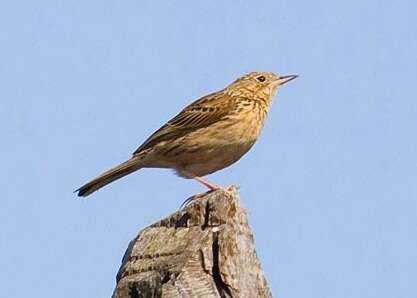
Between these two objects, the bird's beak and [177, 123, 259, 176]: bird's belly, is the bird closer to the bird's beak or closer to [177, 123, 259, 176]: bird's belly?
[177, 123, 259, 176]: bird's belly

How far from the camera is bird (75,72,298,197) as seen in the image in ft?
43.1

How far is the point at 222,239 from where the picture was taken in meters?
5.68

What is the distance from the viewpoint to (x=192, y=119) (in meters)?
14.0

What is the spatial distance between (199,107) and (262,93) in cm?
101

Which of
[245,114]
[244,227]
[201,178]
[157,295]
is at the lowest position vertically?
[157,295]

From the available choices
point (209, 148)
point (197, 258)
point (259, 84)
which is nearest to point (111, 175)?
point (209, 148)

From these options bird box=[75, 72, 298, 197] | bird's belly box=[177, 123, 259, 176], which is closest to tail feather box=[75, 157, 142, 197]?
bird box=[75, 72, 298, 197]

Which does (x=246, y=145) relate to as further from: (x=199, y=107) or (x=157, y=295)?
(x=157, y=295)

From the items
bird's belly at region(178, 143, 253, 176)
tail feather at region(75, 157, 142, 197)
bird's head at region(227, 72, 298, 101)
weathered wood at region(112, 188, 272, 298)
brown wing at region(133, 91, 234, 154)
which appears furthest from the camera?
bird's head at region(227, 72, 298, 101)

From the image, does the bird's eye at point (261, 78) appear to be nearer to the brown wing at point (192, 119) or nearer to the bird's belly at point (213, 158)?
the brown wing at point (192, 119)

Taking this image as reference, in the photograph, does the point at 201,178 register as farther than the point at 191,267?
Yes

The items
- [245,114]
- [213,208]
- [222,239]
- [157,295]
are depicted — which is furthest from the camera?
[245,114]

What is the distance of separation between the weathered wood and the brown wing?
7506 millimetres

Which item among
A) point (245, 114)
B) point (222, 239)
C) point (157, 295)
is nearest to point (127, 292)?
point (157, 295)
